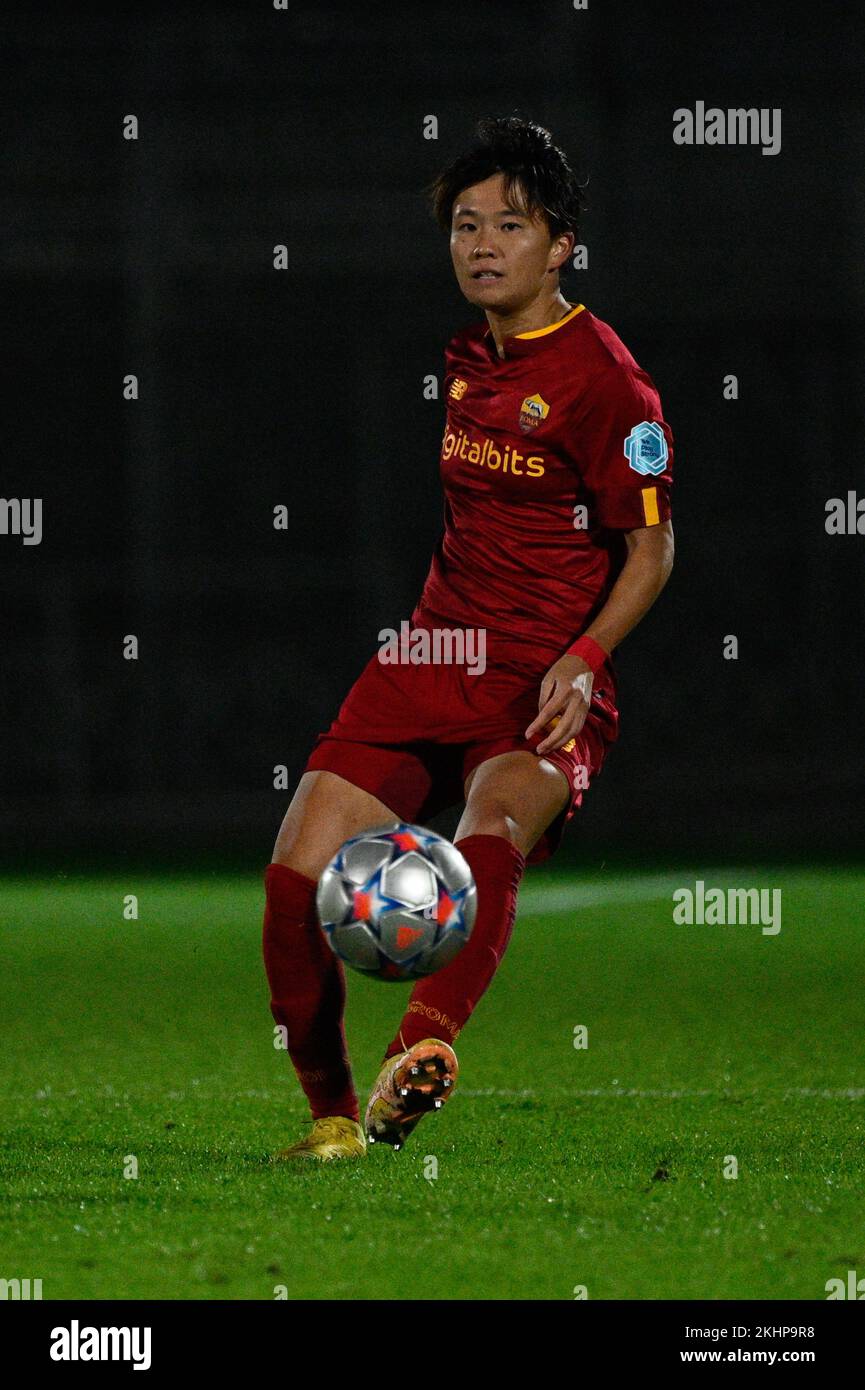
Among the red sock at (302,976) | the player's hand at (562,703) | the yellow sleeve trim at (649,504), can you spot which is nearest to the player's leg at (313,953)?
the red sock at (302,976)

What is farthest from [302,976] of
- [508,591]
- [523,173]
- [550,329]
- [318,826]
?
[523,173]

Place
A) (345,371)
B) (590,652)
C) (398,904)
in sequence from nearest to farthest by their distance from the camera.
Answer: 1. (398,904)
2. (590,652)
3. (345,371)

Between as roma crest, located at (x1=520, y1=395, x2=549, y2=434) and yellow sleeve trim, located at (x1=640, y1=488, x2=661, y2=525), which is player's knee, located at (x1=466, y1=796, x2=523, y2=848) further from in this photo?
as roma crest, located at (x1=520, y1=395, x2=549, y2=434)

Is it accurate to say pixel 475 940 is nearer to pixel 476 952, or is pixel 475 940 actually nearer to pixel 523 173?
pixel 476 952

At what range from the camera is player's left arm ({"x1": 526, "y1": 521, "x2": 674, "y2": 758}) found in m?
3.84

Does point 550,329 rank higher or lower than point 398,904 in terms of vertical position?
higher

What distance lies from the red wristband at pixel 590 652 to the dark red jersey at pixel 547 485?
174 millimetres

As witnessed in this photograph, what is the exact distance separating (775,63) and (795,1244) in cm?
1049

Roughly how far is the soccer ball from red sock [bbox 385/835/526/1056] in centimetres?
5

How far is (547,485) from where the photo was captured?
13.4 ft

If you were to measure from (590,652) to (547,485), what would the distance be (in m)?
0.39

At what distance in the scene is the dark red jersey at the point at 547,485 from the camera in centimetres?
402

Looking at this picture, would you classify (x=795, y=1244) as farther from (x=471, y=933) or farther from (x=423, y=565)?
(x=423, y=565)

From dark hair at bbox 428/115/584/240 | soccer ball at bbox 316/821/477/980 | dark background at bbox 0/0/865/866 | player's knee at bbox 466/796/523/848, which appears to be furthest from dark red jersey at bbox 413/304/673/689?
dark background at bbox 0/0/865/866
